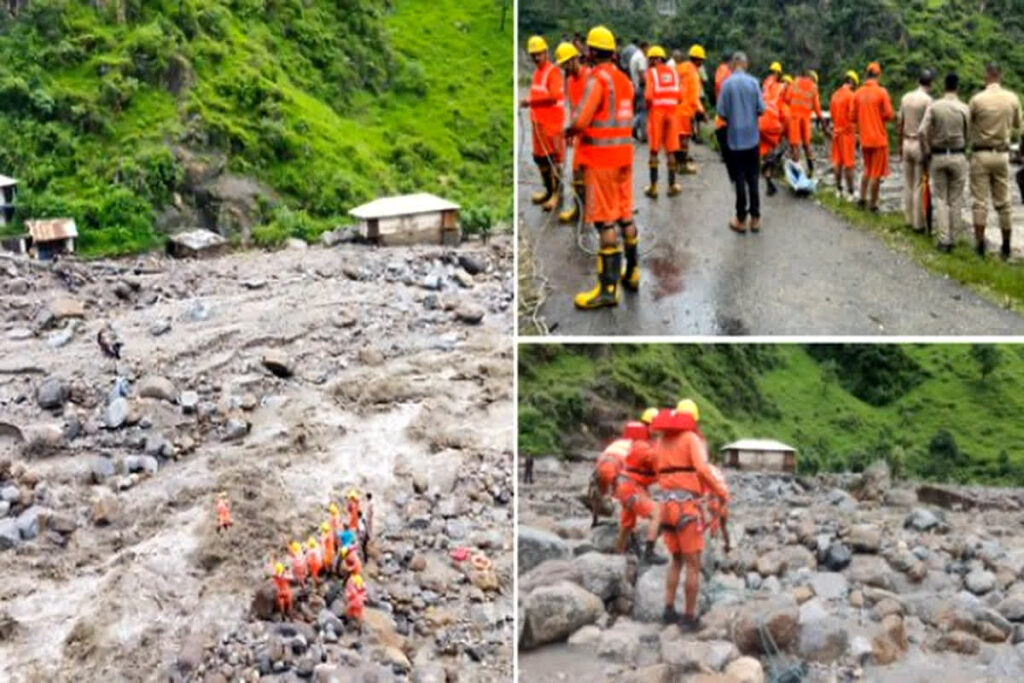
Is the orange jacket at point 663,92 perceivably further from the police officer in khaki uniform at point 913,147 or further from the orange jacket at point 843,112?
the orange jacket at point 843,112

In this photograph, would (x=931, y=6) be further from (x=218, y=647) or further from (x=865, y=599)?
(x=218, y=647)

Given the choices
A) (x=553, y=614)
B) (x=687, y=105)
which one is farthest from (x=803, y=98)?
(x=553, y=614)

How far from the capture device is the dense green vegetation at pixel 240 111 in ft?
83.6

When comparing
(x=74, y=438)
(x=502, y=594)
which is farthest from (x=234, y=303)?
(x=502, y=594)

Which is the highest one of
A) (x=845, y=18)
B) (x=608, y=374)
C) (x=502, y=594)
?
(x=845, y=18)

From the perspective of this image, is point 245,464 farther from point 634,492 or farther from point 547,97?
point 634,492

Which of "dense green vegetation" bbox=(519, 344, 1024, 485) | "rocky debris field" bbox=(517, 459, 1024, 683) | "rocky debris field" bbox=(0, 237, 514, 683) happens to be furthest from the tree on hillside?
"rocky debris field" bbox=(0, 237, 514, 683)

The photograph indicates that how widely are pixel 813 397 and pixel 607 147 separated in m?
3.03

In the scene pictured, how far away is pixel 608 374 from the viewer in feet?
30.3

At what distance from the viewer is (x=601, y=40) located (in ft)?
24.2

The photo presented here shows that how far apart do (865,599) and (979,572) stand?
1.15m

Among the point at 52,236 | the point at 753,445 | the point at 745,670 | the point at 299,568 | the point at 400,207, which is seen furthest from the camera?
the point at 400,207

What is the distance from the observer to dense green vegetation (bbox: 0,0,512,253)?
83.6 feet

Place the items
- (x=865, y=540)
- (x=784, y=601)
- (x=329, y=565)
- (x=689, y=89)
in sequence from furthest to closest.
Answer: (x=689, y=89) → (x=329, y=565) → (x=865, y=540) → (x=784, y=601)
